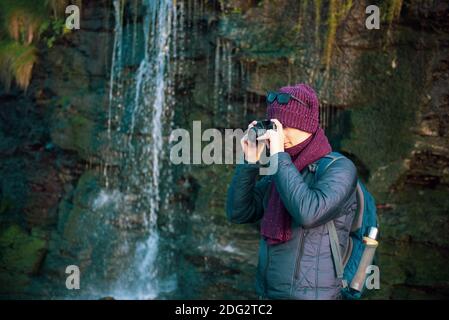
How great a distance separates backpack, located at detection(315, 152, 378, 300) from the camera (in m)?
2.90

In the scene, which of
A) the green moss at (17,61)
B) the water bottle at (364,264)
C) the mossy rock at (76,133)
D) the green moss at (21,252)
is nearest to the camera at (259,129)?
the water bottle at (364,264)

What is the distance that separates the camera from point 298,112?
2.99m

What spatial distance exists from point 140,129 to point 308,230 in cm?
561

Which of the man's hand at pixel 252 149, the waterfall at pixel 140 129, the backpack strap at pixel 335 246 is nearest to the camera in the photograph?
the backpack strap at pixel 335 246

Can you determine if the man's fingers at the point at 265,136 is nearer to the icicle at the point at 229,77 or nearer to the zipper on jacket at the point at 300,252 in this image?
the zipper on jacket at the point at 300,252

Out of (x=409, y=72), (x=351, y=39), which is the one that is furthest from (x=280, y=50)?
(x=409, y=72)

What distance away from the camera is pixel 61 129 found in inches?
348

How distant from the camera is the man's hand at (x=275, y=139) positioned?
2906mm

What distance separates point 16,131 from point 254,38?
15.4 ft

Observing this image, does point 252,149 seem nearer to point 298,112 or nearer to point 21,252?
point 298,112

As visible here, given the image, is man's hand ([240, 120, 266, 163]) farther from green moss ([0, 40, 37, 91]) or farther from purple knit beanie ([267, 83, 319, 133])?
green moss ([0, 40, 37, 91])

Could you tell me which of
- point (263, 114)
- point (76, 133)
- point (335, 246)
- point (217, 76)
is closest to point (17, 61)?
point (76, 133)

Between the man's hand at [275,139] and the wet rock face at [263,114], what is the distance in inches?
171
